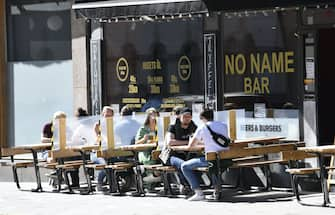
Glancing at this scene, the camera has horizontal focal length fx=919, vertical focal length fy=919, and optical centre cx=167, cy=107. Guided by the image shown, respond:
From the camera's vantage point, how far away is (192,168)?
544 inches

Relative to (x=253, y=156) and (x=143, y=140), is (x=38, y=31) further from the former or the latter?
(x=253, y=156)

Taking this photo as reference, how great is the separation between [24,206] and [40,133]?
175 inches

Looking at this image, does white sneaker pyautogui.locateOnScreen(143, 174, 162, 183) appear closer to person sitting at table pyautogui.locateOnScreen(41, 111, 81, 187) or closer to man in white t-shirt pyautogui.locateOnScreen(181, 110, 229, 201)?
man in white t-shirt pyautogui.locateOnScreen(181, 110, 229, 201)

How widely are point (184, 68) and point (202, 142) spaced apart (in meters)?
2.69

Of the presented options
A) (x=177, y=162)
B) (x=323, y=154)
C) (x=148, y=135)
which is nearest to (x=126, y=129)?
(x=148, y=135)

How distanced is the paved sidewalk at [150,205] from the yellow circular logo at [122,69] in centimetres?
270

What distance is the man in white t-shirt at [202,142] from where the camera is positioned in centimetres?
1357

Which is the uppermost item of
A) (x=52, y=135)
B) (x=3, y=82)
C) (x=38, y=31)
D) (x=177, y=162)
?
(x=38, y=31)

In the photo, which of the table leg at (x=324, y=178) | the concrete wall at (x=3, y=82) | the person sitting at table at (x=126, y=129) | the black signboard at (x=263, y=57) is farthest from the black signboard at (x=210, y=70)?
the concrete wall at (x=3, y=82)

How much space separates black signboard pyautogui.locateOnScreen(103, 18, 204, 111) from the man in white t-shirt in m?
2.25

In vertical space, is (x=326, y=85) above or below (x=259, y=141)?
above

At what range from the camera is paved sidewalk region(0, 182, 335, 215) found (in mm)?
12656

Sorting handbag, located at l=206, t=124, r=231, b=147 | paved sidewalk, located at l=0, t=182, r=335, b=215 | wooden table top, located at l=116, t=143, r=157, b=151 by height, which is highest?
handbag, located at l=206, t=124, r=231, b=147

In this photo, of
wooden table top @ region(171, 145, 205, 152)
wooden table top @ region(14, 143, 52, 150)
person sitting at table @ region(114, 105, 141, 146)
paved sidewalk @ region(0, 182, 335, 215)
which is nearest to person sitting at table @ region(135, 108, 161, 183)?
person sitting at table @ region(114, 105, 141, 146)
